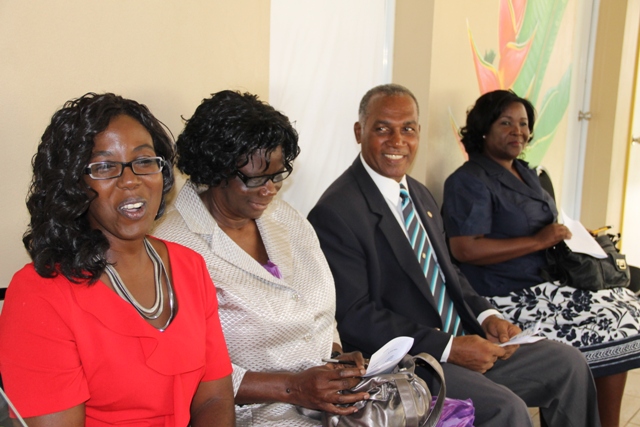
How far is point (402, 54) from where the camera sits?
12.9 ft

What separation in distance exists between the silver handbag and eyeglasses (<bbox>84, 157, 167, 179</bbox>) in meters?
0.85

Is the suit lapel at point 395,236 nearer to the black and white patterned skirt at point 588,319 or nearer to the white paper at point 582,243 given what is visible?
the black and white patterned skirt at point 588,319

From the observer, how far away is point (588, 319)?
3291 millimetres

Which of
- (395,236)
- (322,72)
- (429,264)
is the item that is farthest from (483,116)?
(395,236)

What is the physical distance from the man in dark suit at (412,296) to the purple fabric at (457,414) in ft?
0.70

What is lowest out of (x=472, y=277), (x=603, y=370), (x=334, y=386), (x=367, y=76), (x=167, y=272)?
(x=603, y=370)

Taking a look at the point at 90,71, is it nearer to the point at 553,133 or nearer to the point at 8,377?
the point at 8,377

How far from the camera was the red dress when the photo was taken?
4.63 ft

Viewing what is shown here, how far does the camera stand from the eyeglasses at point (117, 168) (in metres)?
1.56

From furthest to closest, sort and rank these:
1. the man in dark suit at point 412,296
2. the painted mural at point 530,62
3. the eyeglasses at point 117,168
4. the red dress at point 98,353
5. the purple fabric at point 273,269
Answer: the painted mural at point 530,62 → the man in dark suit at point 412,296 → the purple fabric at point 273,269 → the eyeglasses at point 117,168 → the red dress at point 98,353

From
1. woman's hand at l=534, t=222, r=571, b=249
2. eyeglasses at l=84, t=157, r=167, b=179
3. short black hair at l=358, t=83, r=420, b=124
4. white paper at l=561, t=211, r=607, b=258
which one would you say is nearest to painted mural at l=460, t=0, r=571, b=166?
white paper at l=561, t=211, r=607, b=258

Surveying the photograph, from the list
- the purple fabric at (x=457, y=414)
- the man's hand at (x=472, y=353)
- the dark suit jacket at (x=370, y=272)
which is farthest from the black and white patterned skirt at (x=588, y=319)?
the purple fabric at (x=457, y=414)

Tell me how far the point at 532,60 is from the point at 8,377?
499 cm

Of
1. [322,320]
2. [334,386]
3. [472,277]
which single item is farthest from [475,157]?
[334,386]
